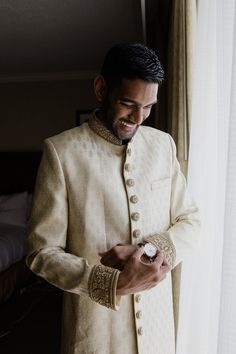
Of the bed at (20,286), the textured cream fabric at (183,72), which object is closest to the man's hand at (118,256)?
the textured cream fabric at (183,72)

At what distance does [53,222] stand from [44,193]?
0.26 ft

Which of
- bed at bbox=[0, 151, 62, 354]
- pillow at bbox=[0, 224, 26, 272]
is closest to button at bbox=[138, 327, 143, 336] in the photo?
bed at bbox=[0, 151, 62, 354]

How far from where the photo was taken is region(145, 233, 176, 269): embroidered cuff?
2.72ft

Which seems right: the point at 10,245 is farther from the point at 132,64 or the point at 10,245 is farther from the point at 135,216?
the point at 132,64

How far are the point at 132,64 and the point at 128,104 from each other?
10cm

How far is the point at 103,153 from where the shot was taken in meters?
0.92

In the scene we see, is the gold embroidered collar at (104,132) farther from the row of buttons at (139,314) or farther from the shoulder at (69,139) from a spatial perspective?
the row of buttons at (139,314)

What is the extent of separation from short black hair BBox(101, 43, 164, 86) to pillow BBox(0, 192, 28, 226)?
335cm

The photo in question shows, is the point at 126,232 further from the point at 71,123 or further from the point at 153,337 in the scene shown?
the point at 71,123

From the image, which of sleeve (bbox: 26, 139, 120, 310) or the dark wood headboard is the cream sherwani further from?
the dark wood headboard

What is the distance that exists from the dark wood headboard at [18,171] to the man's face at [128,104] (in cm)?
356

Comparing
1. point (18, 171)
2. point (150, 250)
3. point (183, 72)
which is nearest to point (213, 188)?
point (150, 250)

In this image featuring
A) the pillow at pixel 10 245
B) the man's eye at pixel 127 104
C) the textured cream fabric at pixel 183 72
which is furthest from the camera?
the pillow at pixel 10 245

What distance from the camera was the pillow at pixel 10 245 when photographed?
10.3ft
